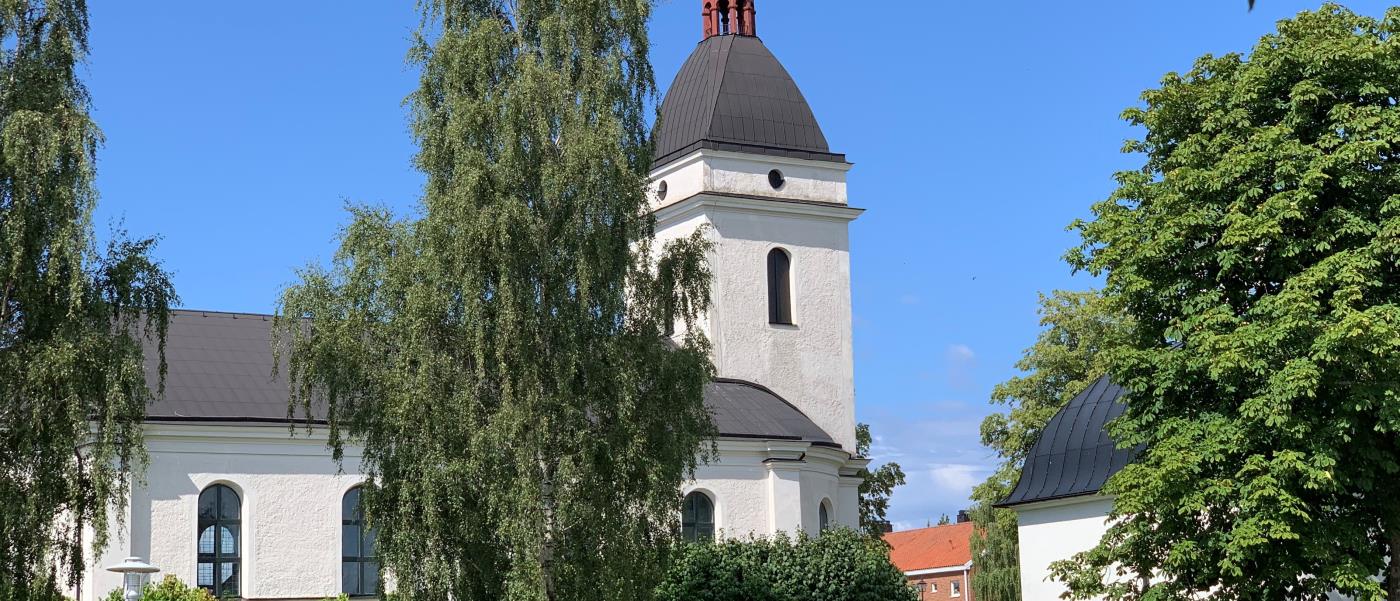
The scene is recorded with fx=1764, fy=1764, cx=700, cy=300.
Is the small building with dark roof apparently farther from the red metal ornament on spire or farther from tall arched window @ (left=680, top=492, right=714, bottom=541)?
the red metal ornament on spire

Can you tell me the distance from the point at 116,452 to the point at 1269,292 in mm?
15628

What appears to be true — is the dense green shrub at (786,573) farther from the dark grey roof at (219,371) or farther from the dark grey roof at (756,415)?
the dark grey roof at (219,371)

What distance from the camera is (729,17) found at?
47.3 metres

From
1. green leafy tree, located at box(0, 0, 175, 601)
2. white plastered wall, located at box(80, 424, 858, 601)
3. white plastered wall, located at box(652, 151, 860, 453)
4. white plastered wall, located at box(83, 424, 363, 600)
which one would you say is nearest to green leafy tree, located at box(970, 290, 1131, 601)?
white plastered wall, located at box(652, 151, 860, 453)

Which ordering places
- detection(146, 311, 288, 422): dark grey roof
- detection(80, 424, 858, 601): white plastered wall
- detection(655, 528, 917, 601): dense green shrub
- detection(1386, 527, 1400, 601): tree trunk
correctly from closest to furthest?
1. detection(1386, 527, 1400, 601): tree trunk
2. detection(80, 424, 858, 601): white plastered wall
3. detection(655, 528, 917, 601): dense green shrub
4. detection(146, 311, 288, 422): dark grey roof

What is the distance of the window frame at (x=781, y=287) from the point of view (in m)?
45.2

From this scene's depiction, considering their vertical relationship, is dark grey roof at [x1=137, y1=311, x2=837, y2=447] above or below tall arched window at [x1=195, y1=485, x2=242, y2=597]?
above

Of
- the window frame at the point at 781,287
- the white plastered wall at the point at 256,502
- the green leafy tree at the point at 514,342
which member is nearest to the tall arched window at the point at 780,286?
the window frame at the point at 781,287

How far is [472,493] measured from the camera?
80.8ft

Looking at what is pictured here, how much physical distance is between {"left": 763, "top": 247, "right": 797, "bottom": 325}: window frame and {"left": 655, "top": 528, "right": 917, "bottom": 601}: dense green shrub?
10.0 meters

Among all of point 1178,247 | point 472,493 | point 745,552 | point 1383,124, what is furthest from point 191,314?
point 1383,124

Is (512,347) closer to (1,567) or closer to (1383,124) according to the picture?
(1,567)

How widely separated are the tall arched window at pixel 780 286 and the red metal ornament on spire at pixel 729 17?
20.9 feet

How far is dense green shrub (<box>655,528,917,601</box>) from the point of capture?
3416cm
